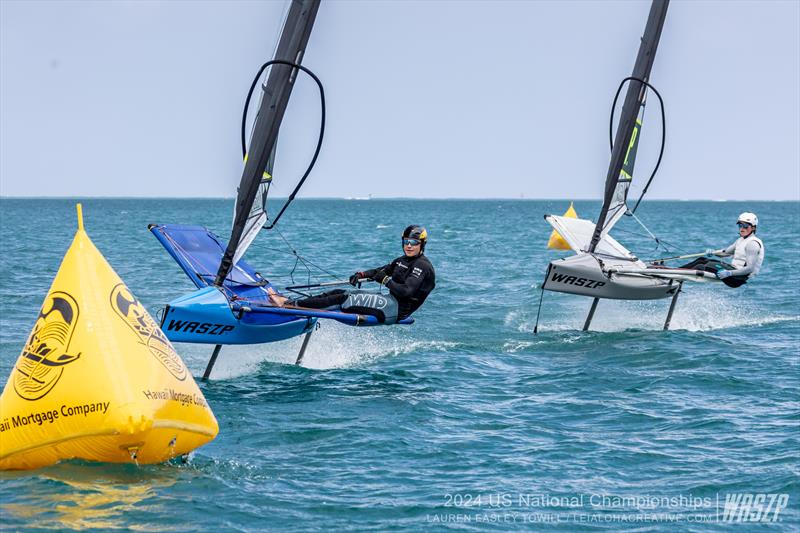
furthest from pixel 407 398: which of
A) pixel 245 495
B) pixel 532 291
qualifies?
pixel 532 291

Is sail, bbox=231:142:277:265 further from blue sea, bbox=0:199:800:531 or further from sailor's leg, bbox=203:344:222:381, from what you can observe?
blue sea, bbox=0:199:800:531

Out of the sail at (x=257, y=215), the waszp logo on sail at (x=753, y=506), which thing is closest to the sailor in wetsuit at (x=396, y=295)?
the sail at (x=257, y=215)

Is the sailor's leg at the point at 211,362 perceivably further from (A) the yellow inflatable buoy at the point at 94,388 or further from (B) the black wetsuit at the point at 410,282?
(A) the yellow inflatable buoy at the point at 94,388

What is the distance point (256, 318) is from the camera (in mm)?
11172

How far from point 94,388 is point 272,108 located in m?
4.90

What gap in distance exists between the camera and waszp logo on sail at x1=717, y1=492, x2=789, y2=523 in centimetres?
712

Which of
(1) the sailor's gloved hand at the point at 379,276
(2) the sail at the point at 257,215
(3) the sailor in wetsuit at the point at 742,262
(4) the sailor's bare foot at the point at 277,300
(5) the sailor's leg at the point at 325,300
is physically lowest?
(4) the sailor's bare foot at the point at 277,300

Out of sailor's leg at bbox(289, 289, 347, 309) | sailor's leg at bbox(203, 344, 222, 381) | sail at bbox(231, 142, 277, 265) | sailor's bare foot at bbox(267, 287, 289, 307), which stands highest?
sail at bbox(231, 142, 277, 265)

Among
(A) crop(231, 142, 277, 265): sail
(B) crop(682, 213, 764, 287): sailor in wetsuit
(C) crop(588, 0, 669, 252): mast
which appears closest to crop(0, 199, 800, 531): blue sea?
(B) crop(682, 213, 764, 287): sailor in wetsuit

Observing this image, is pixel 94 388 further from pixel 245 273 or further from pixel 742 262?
pixel 742 262

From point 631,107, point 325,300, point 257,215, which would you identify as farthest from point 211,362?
point 631,107

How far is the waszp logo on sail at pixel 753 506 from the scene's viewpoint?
23.4 feet

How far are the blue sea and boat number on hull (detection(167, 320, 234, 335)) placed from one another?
680 millimetres

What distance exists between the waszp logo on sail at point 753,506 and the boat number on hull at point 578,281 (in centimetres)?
669
